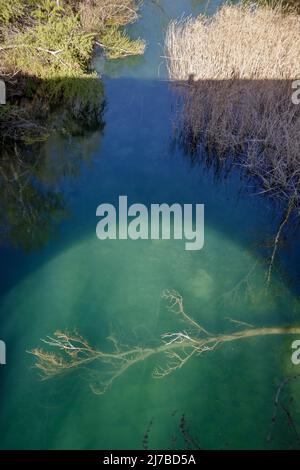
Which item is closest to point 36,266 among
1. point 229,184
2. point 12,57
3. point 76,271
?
point 76,271

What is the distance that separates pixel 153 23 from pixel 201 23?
2151mm

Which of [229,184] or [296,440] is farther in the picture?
[229,184]

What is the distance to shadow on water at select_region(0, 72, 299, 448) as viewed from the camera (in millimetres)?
3385

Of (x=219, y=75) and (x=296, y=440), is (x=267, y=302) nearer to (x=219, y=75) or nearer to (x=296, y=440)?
(x=296, y=440)

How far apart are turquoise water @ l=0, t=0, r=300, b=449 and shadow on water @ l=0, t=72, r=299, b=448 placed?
0.01 m

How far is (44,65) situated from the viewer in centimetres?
682

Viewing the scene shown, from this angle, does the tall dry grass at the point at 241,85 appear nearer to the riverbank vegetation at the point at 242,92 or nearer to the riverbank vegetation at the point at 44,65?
the riverbank vegetation at the point at 242,92

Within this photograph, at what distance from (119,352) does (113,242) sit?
1.39 m

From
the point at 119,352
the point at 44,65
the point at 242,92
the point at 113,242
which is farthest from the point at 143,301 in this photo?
the point at 44,65

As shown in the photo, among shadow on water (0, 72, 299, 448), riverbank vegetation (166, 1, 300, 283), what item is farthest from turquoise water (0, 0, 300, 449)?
riverbank vegetation (166, 1, 300, 283)

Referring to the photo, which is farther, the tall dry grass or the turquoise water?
the tall dry grass

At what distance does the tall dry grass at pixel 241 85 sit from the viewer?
5.64m

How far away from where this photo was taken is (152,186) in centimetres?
559

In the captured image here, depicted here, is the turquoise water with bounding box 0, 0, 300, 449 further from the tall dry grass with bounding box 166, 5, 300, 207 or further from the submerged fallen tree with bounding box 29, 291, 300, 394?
the tall dry grass with bounding box 166, 5, 300, 207
